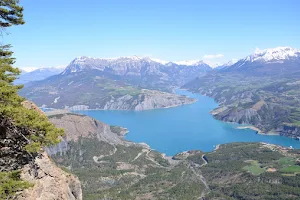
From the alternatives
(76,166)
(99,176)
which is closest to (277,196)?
(99,176)

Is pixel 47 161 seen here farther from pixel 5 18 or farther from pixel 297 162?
pixel 297 162

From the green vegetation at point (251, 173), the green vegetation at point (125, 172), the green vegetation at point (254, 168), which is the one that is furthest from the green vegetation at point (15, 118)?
the green vegetation at point (254, 168)

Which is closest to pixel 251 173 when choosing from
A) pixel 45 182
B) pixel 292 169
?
pixel 292 169

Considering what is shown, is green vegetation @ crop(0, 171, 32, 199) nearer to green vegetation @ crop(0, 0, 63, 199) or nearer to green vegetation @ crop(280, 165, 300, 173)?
green vegetation @ crop(0, 0, 63, 199)

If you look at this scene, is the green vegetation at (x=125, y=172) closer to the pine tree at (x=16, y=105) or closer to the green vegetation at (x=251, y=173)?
the green vegetation at (x=251, y=173)

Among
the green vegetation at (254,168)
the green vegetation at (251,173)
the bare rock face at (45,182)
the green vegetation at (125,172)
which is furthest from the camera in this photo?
the green vegetation at (254,168)

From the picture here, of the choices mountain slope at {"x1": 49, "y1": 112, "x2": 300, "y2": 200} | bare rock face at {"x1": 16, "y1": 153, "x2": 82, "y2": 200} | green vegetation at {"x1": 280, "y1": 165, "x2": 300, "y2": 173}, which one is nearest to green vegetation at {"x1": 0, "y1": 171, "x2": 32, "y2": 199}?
bare rock face at {"x1": 16, "y1": 153, "x2": 82, "y2": 200}
